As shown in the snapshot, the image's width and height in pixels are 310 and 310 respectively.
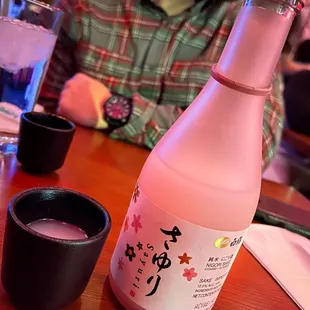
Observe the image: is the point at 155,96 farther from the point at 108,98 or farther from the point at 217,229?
the point at 217,229

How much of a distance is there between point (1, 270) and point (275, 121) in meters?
0.87

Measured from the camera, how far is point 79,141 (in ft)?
2.78

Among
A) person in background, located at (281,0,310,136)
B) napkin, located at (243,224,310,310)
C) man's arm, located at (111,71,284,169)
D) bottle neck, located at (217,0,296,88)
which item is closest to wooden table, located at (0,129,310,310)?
napkin, located at (243,224,310,310)

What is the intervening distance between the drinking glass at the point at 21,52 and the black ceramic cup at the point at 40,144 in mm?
69

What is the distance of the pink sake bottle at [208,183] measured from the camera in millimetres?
346

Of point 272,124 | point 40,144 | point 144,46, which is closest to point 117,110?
point 144,46

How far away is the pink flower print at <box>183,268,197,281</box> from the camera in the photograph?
36cm

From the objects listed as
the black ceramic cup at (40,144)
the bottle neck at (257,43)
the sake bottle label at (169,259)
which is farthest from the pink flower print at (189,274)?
the black ceramic cup at (40,144)

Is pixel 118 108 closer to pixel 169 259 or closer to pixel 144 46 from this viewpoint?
pixel 144 46

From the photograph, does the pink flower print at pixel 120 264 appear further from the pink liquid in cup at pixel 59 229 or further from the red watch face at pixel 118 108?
the red watch face at pixel 118 108

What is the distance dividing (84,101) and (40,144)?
0.47 m

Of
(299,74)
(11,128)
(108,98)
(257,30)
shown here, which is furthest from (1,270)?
(299,74)

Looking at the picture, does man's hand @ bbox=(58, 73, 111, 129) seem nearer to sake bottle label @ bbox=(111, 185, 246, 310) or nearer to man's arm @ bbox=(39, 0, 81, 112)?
man's arm @ bbox=(39, 0, 81, 112)

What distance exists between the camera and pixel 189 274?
1.17 ft
